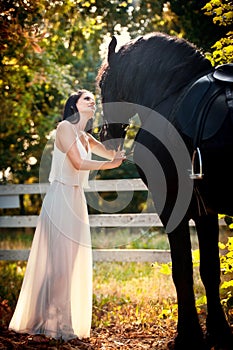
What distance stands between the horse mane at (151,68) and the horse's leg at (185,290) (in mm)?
971

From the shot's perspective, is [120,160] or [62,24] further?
[62,24]

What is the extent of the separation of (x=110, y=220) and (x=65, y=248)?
291 cm

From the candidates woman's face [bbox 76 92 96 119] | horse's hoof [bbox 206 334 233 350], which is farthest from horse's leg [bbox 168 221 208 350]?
woman's face [bbox 76 92 96 119]

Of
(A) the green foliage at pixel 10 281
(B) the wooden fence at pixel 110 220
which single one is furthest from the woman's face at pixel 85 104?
(B) the wooden fence at pixel 110 220

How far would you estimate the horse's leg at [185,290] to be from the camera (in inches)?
Answer: 138

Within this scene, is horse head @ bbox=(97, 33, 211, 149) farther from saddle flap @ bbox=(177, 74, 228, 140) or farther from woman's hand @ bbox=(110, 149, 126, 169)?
saddle flap @ bbox=(177, 74, 228, 140)

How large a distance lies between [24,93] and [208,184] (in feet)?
23.2

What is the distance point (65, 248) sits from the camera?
4.26m

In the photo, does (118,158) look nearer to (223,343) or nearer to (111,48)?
(111,48)

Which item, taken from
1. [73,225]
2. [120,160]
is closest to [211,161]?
[120,160]

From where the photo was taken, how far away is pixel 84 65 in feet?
46.0

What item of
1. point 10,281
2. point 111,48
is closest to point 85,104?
point 111,48

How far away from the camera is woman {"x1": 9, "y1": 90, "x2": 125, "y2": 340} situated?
4.21 meters

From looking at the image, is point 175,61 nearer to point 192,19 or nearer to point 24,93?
point 192,19
